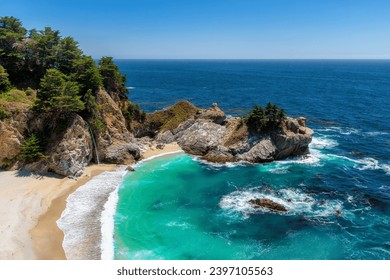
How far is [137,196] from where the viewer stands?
4569 centimetres

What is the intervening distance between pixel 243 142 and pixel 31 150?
37742 mm

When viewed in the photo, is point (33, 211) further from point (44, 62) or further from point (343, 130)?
point (343, 130)

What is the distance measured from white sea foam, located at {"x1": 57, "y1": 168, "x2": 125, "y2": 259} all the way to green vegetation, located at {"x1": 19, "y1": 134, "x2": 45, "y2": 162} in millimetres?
9417

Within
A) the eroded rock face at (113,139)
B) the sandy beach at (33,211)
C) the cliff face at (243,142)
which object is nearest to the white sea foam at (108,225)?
the sandy beach at (33,211)

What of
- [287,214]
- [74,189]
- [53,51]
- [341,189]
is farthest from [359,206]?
[53,51]

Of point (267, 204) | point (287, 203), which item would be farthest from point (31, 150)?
point (287, 203)

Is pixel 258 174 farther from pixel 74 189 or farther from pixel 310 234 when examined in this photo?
pixel 74 189

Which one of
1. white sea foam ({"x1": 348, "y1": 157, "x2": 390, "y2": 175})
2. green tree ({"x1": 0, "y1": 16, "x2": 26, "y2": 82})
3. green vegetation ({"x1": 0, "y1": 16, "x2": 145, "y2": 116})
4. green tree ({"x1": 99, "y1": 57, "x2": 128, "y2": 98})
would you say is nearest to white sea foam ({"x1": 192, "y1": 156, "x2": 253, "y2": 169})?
white sea foam ({"x1": 348, "y1": 157, "x2": 390, "y2": 175})

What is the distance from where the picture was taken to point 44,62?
60094 millimetres

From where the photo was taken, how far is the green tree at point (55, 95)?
49.2 meters

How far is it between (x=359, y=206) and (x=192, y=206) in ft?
77.5

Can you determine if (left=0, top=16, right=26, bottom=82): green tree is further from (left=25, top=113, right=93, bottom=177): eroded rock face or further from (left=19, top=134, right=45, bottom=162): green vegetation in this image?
(left=19, top=134, right=45, bottom=162): green vegetation

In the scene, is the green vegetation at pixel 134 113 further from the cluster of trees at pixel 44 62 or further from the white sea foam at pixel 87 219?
the white sea foam at pixel 87 219

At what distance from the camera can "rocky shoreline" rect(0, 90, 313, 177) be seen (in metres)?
48.9
